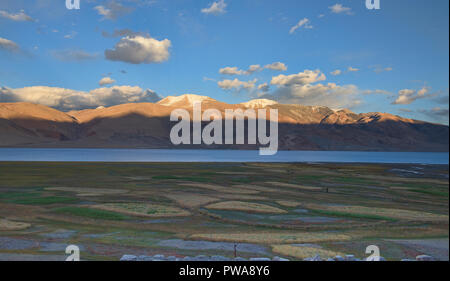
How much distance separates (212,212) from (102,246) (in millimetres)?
11271

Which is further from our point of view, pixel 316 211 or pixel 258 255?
pixel 316 211

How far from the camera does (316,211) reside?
1088 inches

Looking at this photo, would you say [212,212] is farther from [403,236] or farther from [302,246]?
[403,236]

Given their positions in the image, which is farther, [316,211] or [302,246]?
[316,211]

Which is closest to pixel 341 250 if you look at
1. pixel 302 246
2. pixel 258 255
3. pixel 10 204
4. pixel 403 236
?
pixel 302 246

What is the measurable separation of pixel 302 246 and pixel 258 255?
8.56 feet

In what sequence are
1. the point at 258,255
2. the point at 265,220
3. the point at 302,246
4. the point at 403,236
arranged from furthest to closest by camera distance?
1. the point at 265,220
2. the point at 403,236
3. the point at 302,246
4. the point at 258,255

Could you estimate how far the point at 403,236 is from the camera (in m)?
19.6
